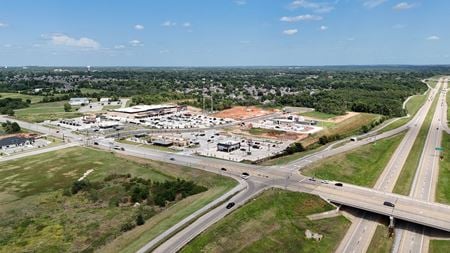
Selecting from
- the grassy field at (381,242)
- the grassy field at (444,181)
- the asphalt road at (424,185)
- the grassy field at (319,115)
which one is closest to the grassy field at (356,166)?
the asphalt road at (424,185)

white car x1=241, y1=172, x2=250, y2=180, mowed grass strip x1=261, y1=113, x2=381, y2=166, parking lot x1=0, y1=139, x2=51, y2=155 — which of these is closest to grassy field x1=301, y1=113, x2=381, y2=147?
mowed grass strip x1=261, y1=113, x2=381, y2=166

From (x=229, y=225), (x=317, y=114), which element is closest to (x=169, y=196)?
(x=229, y=225)

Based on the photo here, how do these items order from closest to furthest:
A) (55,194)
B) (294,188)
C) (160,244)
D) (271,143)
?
(160,244)
(294,188)
(55,194)
(271,143)

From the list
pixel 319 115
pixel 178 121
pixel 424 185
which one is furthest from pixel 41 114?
pixel 424 185

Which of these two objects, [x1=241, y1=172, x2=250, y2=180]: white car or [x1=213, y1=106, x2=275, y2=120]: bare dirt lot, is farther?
[x1=213, y1=106, x2=275, y2=120]: bare dirt lot

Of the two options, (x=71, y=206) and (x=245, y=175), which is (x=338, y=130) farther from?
(x=71, y=206)

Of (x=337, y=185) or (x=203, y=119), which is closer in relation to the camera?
(x=337, y=185)

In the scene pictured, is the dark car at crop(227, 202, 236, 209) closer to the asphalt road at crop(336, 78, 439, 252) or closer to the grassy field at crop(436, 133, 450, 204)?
the asphalt road at crop(336, 78, 439, 252)

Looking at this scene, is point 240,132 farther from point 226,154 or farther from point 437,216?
point 437,216
